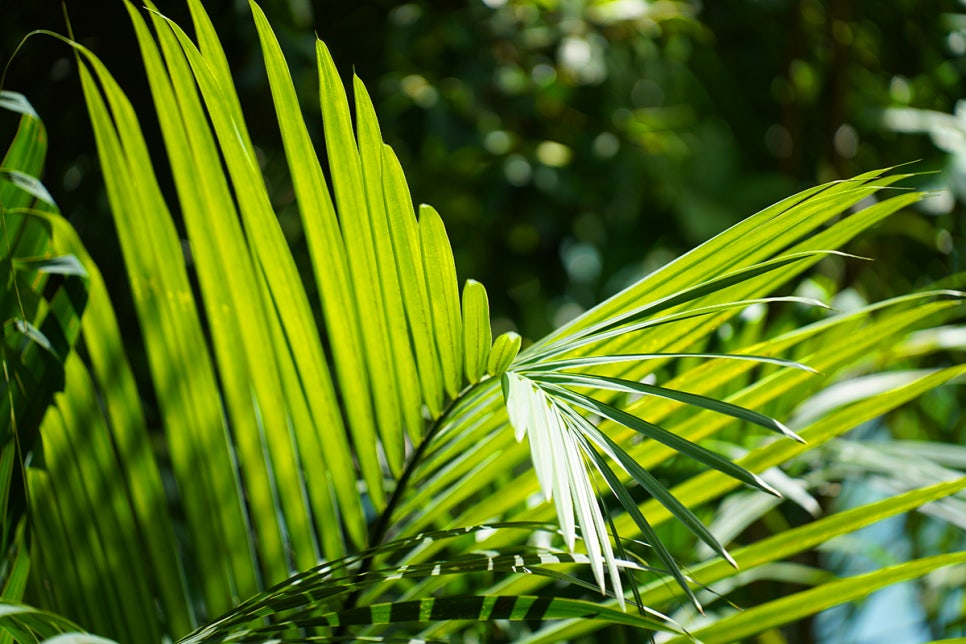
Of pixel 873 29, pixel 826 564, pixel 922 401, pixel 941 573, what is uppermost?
pixel 873 29

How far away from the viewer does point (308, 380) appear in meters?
0.46

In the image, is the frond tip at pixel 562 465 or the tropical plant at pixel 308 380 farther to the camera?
the tropical plant at pixel 308 380

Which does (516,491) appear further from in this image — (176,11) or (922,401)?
(922,401)

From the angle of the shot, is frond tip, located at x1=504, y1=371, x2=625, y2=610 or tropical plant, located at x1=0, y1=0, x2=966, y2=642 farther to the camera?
tropical plant, located at x1=0, y1=0, x2=966, y2=642

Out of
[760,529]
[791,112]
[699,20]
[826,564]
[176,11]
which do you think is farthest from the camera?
[826,564]

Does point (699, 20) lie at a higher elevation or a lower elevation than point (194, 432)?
higher

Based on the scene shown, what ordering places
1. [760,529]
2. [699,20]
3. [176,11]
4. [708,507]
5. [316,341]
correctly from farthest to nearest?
[699,20], [760,529], [176,11], [708,507], [316,341]

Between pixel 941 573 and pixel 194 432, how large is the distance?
1143mm

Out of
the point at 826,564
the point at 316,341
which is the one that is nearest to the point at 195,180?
the point at 316,341

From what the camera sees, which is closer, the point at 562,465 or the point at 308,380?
the point at 562,465

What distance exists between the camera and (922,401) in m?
1.46

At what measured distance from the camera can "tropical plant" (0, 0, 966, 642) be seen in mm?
387

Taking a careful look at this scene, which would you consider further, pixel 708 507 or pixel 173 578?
pixel 708 507

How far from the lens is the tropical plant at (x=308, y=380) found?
387mm
